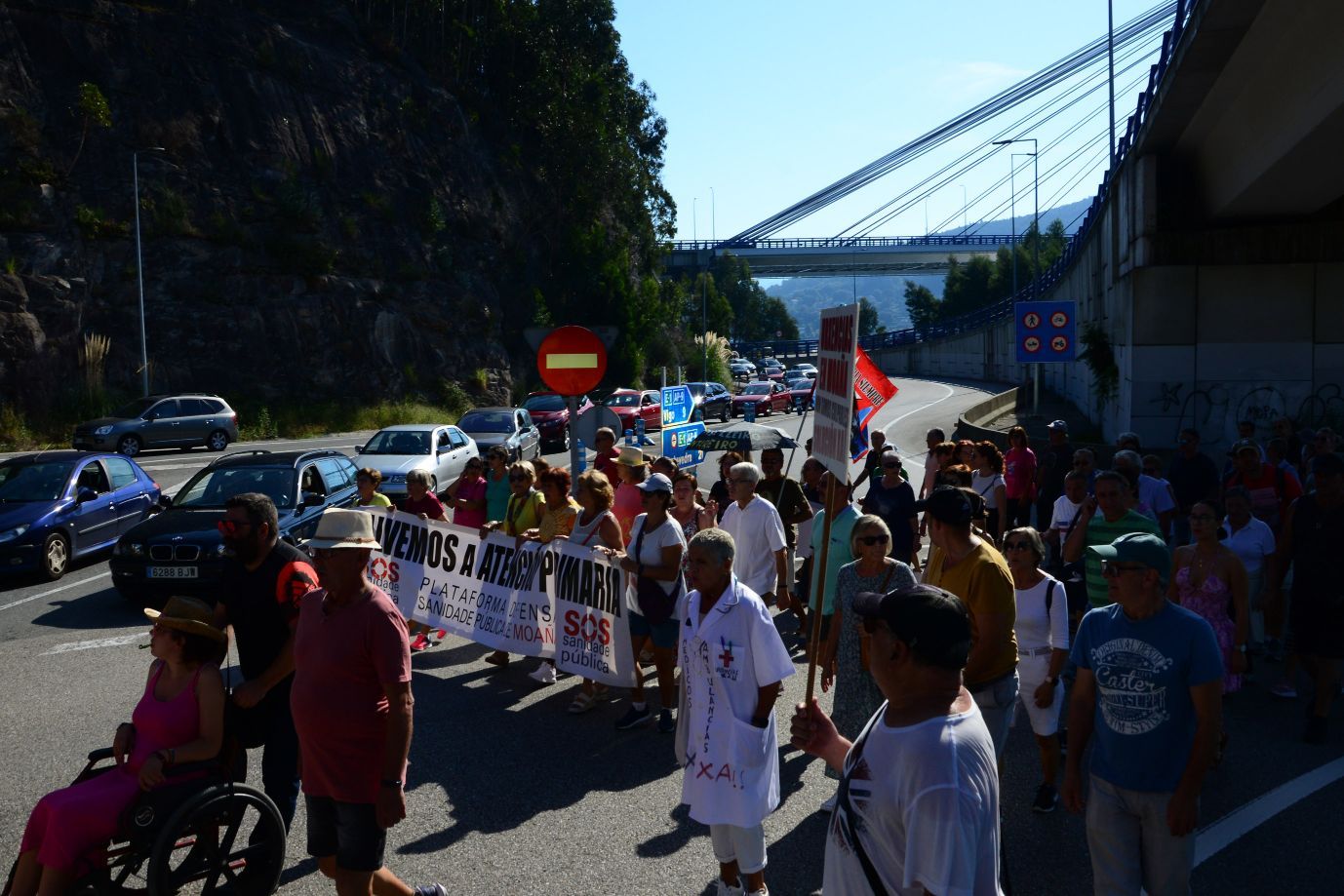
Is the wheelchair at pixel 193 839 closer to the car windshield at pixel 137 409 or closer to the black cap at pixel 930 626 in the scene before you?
the black cap at pixel 930 626

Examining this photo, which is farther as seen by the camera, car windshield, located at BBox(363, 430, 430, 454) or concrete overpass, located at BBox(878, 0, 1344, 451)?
car windshield, located at BBox(363, 430, 430, 454)

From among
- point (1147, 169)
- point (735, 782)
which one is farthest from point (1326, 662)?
point (1147, 169)

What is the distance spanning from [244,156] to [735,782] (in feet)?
150

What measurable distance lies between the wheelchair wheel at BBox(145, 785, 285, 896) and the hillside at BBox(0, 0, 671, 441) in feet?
113

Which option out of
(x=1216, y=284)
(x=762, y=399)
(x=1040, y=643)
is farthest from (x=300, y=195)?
(x=1040, y=643)

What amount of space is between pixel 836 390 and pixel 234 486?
33.2 ft

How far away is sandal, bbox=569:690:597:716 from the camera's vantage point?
8.05m

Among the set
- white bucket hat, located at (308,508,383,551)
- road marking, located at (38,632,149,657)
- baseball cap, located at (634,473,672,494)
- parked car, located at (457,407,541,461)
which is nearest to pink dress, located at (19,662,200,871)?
white bucket hat, located at (308,508,383,551)

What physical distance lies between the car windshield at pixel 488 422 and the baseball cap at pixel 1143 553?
23.0 meters

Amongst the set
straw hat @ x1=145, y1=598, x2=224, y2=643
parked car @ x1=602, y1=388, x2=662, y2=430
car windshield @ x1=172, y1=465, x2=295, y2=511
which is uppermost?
straw hat @ x1=145, y1=598, x2=224, y2=643

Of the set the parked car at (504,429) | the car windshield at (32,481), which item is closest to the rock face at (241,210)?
the parked car at (504,429)

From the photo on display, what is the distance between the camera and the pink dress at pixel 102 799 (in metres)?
4.40

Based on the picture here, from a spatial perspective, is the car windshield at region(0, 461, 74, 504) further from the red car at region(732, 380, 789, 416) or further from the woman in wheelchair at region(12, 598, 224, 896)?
the red car at region(732, 380, 789, 416)

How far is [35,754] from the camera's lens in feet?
23.4
